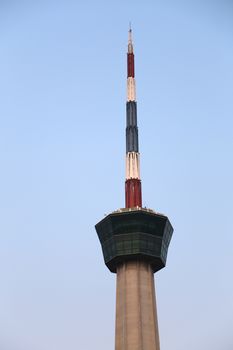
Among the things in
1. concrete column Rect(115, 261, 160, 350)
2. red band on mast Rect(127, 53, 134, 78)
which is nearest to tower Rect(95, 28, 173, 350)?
concrete column Rect(115, 261, 160, 350)

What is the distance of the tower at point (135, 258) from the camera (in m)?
97.2

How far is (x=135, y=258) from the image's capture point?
10588 centimetres

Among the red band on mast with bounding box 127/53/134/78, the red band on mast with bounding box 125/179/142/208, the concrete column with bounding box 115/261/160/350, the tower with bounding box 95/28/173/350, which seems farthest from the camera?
the red band on mast with bounding box 127/53/134/78

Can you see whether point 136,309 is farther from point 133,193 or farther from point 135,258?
point 133,193

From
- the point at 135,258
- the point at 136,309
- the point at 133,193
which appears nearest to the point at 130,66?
the point at 133,193

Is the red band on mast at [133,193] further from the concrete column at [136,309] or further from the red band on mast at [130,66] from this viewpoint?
the red band on mast at [130,66]

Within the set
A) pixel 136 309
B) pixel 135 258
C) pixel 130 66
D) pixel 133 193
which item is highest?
pixel 130 66

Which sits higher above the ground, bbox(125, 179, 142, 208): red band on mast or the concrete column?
bbox(125, 179, 142, 208): red band on mast

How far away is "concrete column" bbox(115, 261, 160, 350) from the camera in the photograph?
9606 centimetres

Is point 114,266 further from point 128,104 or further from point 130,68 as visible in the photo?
point 130,68

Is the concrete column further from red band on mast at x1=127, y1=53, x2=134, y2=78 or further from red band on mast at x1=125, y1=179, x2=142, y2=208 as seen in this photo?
red band on mast at x1=127, y1=53, x2=134, y2=78

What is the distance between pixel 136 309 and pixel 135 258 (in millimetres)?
11159

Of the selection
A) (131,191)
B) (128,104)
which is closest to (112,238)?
(131,191)

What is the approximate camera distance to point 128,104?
127 metres
